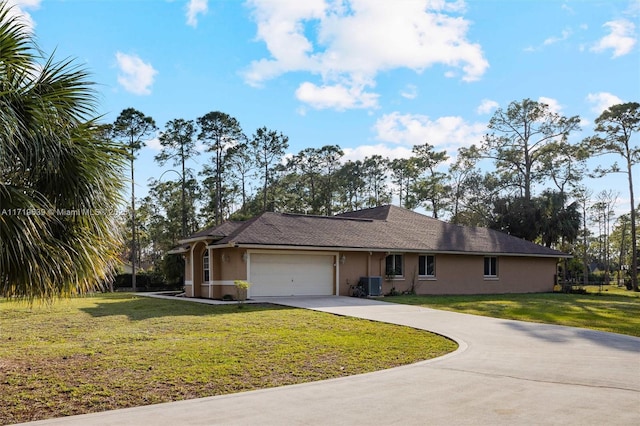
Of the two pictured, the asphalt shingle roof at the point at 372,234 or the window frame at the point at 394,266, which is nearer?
the asphalt shingle roof at the point at 372,234

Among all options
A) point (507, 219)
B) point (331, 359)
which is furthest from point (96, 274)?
point (507, 219)

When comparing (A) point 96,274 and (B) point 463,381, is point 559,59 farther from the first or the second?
(A) point 96,274

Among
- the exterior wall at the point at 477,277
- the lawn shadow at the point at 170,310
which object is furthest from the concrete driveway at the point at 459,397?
the exterior wall at the point at 477,277

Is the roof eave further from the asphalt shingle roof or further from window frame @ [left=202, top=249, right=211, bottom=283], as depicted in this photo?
window frame @ [left=202, top=249, right=211, bottom=283]

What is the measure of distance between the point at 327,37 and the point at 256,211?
36805 millimetres

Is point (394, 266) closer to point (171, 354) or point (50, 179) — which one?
point (171, 354)

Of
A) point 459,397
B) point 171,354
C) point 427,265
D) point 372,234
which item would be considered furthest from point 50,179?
point 427,265

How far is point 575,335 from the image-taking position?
1146 centimetres

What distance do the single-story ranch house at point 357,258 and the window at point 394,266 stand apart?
49 millimetres

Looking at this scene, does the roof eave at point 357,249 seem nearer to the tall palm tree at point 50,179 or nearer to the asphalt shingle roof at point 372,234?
the asphalt shingle roof at point 372,234

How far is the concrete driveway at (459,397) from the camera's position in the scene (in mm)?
5285

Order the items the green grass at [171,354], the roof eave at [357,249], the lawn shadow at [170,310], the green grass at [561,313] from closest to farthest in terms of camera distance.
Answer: the green grass at [171,354]
the green grass at [561,313]
the lawn shadow at [170,310]
the roof eave at [357,249]

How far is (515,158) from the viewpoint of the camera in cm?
4947

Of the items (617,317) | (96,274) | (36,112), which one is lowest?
(617,317)
